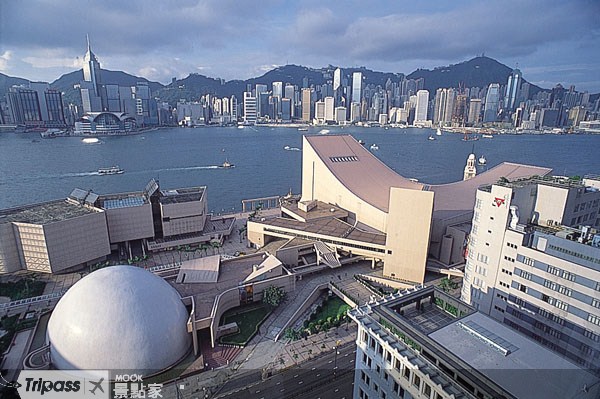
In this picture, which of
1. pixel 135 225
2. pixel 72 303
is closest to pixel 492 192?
pixel 72 303

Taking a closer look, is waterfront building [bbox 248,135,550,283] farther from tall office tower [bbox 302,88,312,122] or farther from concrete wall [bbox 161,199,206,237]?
tall office tower [bbox 302,88,312,122]

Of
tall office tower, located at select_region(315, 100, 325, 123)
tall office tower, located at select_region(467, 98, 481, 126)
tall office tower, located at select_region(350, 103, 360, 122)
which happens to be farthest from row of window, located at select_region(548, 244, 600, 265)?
tall office tower, located at select_region(350, 103, 360, 122)

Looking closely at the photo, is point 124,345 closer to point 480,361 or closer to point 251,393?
point 251,393

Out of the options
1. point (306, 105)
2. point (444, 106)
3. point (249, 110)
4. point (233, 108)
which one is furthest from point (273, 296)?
point (306, 105)

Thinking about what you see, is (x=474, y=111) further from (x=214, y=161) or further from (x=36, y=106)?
(x=36, y=106)

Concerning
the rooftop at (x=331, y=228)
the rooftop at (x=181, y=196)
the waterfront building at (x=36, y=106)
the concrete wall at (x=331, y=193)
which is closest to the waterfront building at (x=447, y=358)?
→ the rooftop at (x=331, y=228)
